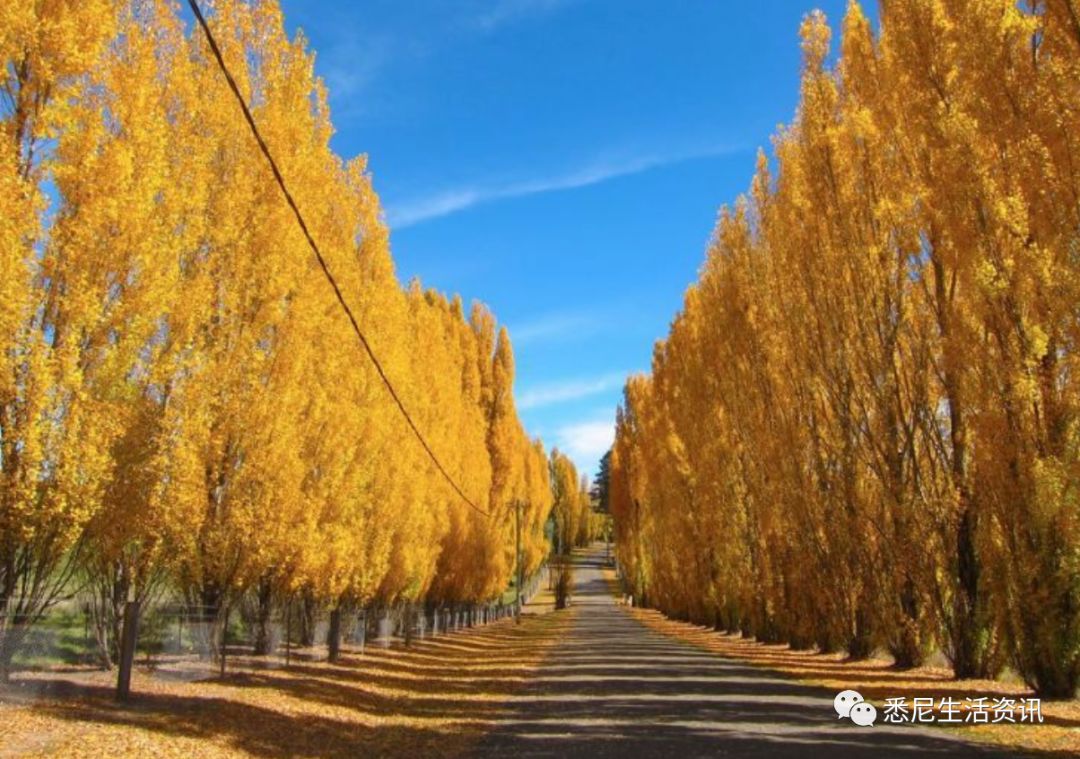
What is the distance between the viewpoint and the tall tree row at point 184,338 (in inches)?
332

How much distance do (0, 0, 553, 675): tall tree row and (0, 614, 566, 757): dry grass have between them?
102cm

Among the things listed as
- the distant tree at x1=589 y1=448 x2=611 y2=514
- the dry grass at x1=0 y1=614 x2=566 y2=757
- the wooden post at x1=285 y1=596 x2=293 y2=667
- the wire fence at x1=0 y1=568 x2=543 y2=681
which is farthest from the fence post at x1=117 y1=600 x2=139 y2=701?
the distant tree at x1=589 y1=448 x2=611 y2=514

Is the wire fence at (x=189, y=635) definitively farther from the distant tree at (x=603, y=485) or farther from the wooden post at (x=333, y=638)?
the distant tree at (x=603, y=485)

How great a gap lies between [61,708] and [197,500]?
3202 millimetres

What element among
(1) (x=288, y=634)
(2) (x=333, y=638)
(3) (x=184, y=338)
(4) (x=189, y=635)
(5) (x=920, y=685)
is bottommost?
(5) (x=920, y=685)

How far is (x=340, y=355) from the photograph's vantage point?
15938 mm

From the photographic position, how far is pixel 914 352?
1501 cm

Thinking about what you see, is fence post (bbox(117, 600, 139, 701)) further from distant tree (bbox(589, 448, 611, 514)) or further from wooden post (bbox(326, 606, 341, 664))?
distant tree (bbox(589, 448, 611, 514))

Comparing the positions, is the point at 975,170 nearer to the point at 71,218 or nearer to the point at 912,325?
the point at 912,325

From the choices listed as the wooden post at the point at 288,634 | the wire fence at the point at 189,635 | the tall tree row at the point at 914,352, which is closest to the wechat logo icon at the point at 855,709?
the tall tree row at the point at 914,352

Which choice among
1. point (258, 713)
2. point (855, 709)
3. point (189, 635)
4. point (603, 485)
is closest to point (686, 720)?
point (855, 709)

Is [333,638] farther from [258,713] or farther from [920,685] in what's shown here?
[920,685]

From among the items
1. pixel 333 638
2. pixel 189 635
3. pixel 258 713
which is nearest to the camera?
pixel 258 713

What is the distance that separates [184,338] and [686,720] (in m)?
7.97
